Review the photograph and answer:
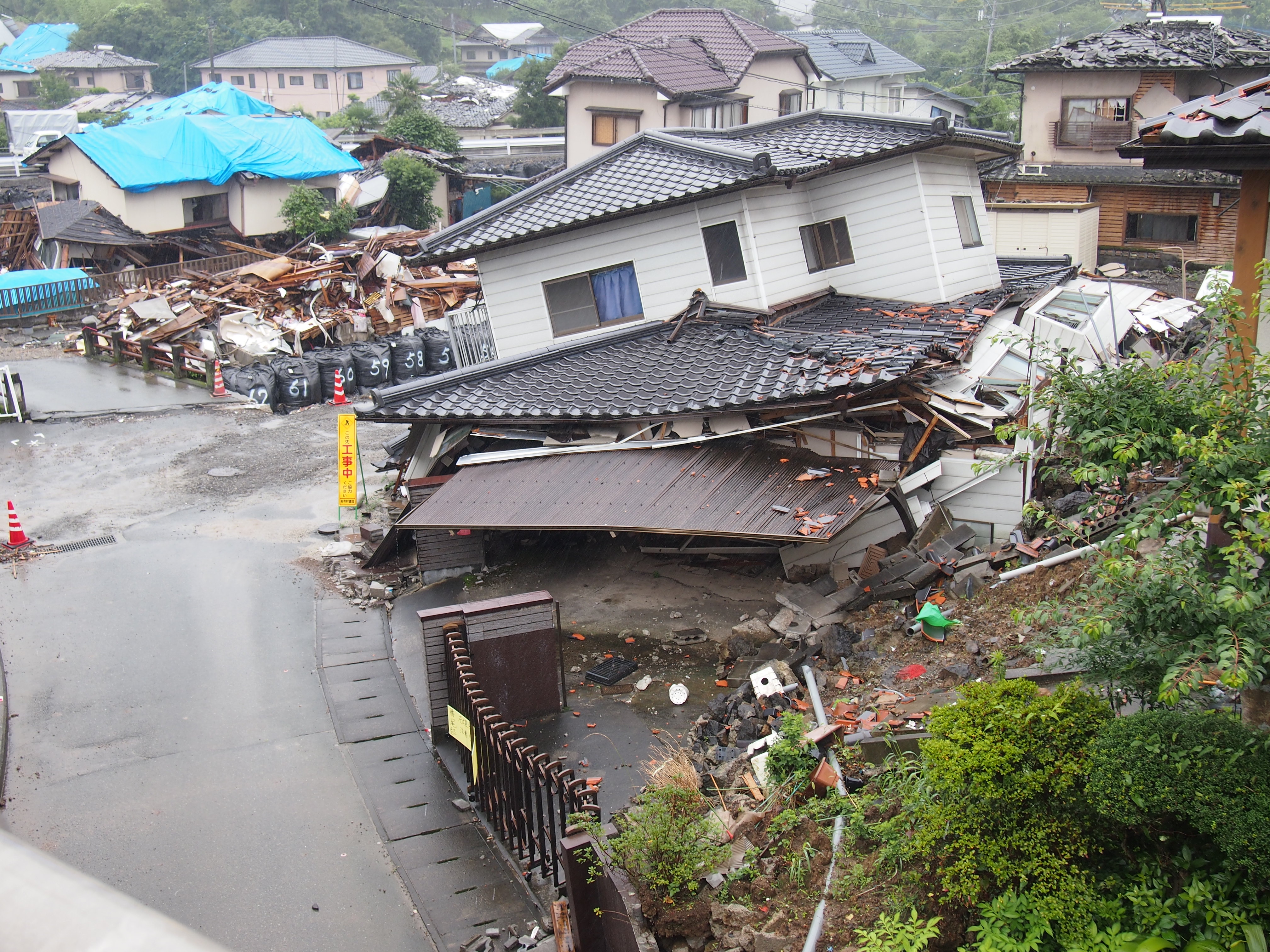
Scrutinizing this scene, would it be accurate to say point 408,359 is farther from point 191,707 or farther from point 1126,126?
point 1126,126

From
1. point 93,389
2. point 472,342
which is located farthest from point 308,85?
point 472,342

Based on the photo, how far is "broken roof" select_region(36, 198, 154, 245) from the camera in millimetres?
36219

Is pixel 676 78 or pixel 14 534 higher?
pixel 676 78

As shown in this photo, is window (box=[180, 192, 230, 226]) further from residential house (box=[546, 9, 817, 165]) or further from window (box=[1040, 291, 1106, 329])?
window (box=[1040, 291, 1106, 329])

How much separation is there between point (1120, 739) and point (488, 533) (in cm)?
1040

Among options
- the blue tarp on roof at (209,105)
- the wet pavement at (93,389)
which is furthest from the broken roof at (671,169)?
the blue tarp on roof at (209,105)

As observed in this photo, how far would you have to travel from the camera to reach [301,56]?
74688mm

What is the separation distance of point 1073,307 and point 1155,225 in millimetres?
17722

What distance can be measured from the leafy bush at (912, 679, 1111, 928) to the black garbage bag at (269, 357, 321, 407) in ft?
68.0

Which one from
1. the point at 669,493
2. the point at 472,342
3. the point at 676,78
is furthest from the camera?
the point at 676,78

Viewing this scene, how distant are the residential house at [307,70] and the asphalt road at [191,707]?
6440 cm

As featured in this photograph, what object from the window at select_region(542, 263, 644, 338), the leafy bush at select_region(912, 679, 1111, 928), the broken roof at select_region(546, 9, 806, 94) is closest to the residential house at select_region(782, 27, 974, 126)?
the broken roof at select_region(546, 9, 806, 94)

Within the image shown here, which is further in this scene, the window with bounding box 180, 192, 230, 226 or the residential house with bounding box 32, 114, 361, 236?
the window with bounding box 180, 192, 230, 226

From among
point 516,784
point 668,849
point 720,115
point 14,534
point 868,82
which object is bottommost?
point 14,534
